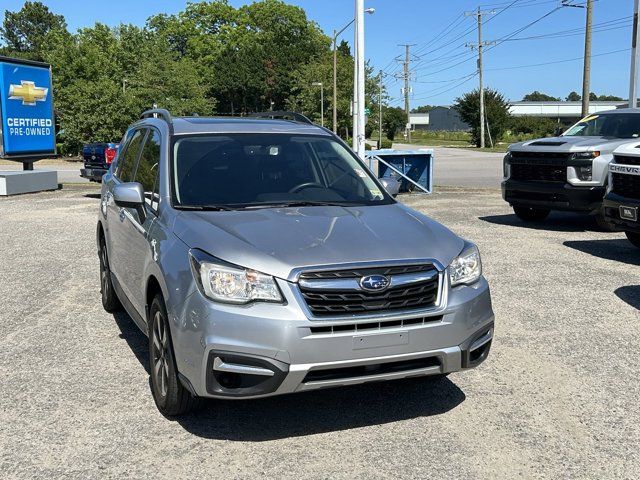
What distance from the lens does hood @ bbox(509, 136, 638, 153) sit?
414 inches

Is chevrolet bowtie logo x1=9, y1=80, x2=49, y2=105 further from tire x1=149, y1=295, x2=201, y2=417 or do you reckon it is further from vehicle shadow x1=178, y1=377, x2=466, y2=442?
vehicle shadow x1=178, y1=377, x2=466, y2=442

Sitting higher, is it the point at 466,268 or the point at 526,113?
the point at 526,113

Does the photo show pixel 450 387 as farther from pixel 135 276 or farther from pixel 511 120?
pixel 511 120

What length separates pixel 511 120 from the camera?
2751 inches

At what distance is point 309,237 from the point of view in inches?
148

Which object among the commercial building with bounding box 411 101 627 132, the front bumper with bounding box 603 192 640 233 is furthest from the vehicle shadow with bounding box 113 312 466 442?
the commercial building with bounding box 411 101 627 132

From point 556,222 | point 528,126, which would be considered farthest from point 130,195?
point 528,126

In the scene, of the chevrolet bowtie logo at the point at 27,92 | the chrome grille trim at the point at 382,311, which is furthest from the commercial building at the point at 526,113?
the chrome grille trim at the point at 382,311

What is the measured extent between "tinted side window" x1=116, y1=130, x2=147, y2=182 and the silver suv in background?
22.2ft

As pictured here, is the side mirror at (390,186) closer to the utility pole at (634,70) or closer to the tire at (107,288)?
the tire at (107,288)

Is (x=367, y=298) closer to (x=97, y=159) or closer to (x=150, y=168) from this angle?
(x=150, y=168)

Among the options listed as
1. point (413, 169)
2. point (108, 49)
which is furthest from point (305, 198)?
point (108, 49)

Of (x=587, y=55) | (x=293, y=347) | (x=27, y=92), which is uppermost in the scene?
(x=587, y=55)

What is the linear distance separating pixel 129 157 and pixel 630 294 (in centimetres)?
500
